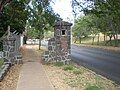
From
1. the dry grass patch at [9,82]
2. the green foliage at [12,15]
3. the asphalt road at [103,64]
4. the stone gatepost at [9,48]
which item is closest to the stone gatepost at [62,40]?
the asphalt road at [103,64]

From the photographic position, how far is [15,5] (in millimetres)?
29297

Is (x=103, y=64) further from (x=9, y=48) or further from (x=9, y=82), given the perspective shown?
(x=9, y=82)

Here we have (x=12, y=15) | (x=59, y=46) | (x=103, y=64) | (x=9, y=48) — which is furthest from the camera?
(x=12, y=15)

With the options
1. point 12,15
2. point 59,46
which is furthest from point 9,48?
point 12,15

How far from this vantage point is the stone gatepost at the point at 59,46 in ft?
66.4

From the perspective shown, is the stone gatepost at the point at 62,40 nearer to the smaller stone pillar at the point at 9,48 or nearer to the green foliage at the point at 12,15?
the smaller stone pillar at the point at 9,48

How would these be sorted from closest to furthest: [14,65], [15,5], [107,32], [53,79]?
[53,79] < [14,65] < [15,5] < [107,32]

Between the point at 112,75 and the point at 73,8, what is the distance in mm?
7037

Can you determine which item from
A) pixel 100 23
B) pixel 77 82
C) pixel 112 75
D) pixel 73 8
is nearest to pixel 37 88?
pixel 77 82

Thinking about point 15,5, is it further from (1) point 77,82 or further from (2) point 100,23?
(2) point 100,23

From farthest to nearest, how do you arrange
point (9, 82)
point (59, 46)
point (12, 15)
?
1. point (12, 15)
2. point (59, 46)
3. point (9, 82)

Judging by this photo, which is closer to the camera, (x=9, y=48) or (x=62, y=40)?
(x=9, y=48)

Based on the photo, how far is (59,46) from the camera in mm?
20406

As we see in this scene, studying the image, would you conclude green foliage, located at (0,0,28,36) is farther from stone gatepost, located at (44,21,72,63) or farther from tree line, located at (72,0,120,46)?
stone gatepost, located at (44,21,72,63)
